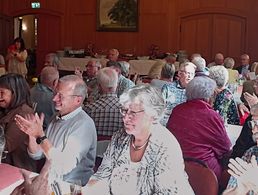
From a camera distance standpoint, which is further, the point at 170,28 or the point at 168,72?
the point at 170,28

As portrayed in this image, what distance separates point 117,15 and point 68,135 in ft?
33.4

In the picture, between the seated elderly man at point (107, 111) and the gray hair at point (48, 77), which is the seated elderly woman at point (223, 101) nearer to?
the seated elderly man at point (107, 111)

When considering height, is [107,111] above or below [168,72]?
below

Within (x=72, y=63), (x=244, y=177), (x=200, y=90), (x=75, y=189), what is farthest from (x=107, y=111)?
(x=72, y=63)

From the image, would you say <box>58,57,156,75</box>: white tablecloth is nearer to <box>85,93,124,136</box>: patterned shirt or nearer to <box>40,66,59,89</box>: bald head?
<box>40,66,59,89</box>: bald head

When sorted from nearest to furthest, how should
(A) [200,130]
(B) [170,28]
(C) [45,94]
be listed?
1. (A) [200,130]
2. (C) [45,94]
3. (B) [170,28]

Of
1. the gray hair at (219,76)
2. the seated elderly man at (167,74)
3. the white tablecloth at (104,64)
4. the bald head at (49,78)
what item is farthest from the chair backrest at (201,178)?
the white tablecloth at (104,64)

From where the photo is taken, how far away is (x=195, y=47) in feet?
39.8

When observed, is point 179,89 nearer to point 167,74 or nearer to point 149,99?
point 167,74

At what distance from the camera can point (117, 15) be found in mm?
12609

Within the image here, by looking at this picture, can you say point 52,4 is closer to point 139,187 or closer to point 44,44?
point 44,44

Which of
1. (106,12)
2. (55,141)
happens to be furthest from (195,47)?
(55,141)

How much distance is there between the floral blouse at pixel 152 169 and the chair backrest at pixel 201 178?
0.26m

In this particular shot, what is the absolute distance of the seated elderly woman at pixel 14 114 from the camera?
3.13 m
